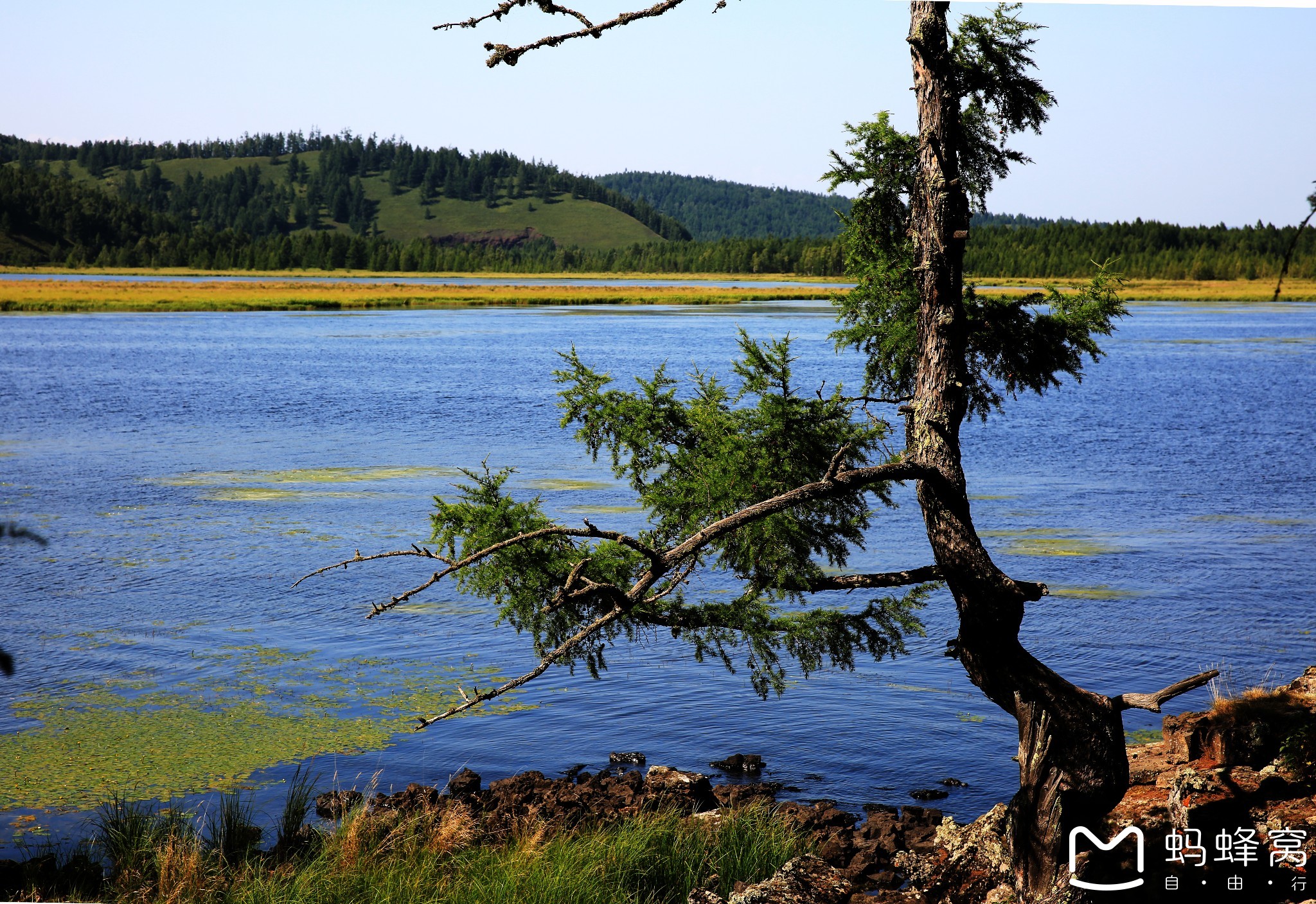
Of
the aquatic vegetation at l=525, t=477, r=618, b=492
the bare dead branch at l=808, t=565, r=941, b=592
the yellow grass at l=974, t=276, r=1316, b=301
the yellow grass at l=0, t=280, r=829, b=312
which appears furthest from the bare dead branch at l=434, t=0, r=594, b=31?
the yellow grass at l=974, t=276, r=1316, b=301

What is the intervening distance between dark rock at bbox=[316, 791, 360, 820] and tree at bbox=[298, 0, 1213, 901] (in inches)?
79.8

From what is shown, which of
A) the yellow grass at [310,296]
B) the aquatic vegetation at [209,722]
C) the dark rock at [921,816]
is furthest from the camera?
the yellow grass at [310,296]

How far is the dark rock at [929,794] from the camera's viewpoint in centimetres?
965

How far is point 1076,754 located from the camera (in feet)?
21.9

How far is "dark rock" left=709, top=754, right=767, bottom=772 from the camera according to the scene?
1031cm

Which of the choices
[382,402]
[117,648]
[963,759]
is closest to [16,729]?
[117,648]

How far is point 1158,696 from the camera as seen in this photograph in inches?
247

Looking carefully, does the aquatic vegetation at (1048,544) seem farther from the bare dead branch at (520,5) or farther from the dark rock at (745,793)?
the bare dead branch at (520,5)

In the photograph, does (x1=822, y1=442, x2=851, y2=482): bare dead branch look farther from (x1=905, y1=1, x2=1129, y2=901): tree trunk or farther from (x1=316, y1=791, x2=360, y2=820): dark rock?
(x1=316, y1=791, x2=360, y2=820): dark rock

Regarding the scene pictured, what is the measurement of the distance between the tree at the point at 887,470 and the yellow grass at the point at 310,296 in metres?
86.2

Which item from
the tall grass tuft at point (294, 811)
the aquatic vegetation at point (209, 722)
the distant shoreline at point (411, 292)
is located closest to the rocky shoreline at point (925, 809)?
the tall grass tuft at point (294, 811)

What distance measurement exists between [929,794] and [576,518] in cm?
955

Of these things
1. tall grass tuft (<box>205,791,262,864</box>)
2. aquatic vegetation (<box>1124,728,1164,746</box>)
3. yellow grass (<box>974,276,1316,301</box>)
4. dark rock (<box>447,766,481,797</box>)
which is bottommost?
tall grass tuft (<box>205,791,262,864</box>)

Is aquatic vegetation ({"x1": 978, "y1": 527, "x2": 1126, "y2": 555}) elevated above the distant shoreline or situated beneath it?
situated beneath
